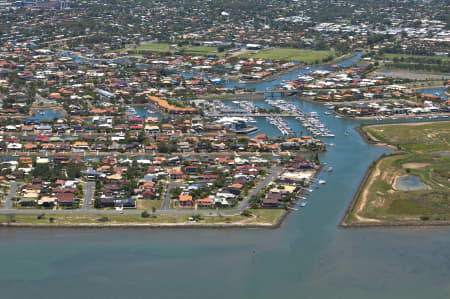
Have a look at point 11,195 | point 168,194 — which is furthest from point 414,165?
point 11,195

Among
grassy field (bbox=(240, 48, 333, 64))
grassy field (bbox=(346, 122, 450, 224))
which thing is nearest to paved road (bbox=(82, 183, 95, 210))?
grassy field (bbox=(346, 122, 450, 224))

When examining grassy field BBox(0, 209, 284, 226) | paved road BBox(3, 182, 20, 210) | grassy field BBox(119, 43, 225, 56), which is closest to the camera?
grassy field BBox(0, 209, 284, 226)

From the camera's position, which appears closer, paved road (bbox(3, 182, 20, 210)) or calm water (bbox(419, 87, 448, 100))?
paved road (bbox(3, 182, 20, 210))

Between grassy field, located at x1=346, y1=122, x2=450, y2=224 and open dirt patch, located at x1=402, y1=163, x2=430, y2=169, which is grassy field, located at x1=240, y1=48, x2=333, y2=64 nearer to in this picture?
grassy field, located at x1=346, y1=122, x2=450, y2=224

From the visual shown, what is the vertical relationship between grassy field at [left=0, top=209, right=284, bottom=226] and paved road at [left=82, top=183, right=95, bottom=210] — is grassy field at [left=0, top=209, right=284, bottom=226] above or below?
below

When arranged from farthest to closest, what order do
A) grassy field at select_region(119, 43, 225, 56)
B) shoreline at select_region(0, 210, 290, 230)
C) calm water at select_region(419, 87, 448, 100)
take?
grassy field at select_region(119, 43, 225, 56)
calm water at select_region(419, 87, 448, 100)
shoreline at select_region(0, 210, 290, 230)

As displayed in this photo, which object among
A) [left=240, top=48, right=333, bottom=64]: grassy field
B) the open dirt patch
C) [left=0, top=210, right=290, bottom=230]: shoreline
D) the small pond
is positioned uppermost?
[left=240, top=48, right=333, bottom=64]: grassy field

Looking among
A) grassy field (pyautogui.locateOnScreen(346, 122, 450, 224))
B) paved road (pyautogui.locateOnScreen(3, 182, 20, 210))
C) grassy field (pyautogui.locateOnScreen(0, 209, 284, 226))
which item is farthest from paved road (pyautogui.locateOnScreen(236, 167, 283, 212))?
paved road (pyautogui.locateOnScreen(3, 182, 20, 210))
